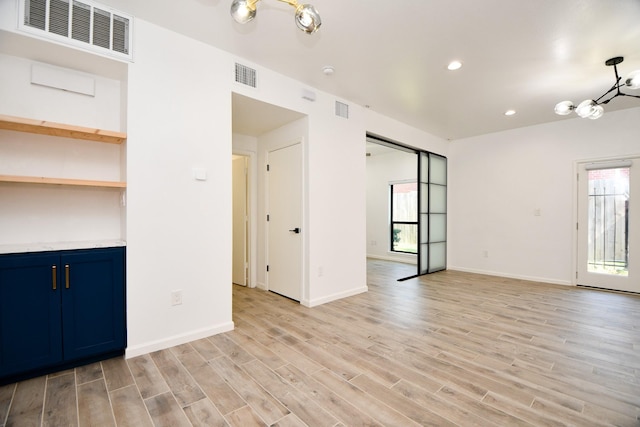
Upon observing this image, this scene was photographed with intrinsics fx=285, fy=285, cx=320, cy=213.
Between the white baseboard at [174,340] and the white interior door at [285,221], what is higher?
the white interior door at [285,221]

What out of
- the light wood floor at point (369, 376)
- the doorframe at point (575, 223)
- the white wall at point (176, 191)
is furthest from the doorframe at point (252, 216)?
the doorframe at point (575, 223)

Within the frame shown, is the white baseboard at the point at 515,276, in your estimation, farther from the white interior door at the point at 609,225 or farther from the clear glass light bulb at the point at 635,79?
the clear glass light bulb at the point at 635,79

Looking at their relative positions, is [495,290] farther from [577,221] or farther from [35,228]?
[35,228]

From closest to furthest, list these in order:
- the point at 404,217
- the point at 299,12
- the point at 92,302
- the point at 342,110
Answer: the point at 299,12 < the point at 92,302 < the point at 342,110 < the point at 404,217

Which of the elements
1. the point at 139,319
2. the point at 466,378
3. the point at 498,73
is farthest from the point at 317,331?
the point at 498,73

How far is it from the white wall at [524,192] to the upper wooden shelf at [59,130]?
613cm

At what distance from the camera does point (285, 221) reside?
4.11 m

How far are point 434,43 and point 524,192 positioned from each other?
4047 mm

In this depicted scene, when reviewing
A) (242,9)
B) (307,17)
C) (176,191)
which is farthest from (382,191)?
(242,9)

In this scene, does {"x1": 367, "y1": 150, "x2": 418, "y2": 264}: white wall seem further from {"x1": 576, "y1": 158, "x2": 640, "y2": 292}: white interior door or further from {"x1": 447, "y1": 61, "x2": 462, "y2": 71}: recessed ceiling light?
{"x1": 447, "y1": 61, "x2": 462, "y2": 71}: recessed ceiling light

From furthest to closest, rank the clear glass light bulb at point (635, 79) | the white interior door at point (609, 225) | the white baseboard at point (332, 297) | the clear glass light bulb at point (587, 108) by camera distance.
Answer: the white interior door at point (609, 225) → the white baseboard at point (332, 297) → the clear glass light bulb at point (587, 108) → the clear glass light bulb at point (635, 79)

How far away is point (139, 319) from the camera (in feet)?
8.00

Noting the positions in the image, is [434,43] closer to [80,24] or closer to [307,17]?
[307,17]

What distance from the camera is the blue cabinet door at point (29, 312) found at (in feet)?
6.47
